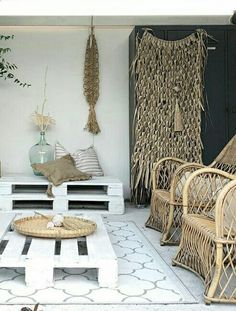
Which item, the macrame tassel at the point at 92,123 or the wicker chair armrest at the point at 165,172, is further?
the macrame tassel at the point at 92,123

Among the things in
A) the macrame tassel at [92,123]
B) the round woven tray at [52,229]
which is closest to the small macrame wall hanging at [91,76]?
the macrame tassel at [92,123]

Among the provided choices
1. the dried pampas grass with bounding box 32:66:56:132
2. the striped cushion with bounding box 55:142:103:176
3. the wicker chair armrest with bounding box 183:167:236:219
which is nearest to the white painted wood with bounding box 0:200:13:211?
the striped cushion with bounding box 55:142:103:176

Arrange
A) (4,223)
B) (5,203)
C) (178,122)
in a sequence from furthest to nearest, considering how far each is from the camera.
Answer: (178,122), (5,203), (4,223)

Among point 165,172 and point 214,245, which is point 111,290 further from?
point 165,172

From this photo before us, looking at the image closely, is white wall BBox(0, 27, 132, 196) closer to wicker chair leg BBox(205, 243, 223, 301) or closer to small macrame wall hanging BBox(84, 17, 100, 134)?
small macrame wall hanging BBox(84, 17, 100, 134)

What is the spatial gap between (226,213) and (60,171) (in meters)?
2.67

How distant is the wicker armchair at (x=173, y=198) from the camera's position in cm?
309

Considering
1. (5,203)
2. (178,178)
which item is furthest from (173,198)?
(5,203)

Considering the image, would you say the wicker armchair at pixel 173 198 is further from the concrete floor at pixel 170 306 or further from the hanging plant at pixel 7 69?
the hanging plant at pixel 7 69

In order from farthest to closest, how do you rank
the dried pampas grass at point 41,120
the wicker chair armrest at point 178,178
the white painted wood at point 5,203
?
the dried pampas grass at point 41,120 < the white painted wood at point 5,203 < the wicker chair armrest at point 178,178

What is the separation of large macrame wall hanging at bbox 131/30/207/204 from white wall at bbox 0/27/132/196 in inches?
26.4

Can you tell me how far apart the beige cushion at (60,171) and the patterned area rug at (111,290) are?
1855 millimetres

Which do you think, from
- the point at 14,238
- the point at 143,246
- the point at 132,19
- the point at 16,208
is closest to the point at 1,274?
the point at 14,238

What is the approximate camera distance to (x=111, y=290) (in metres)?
2.18
